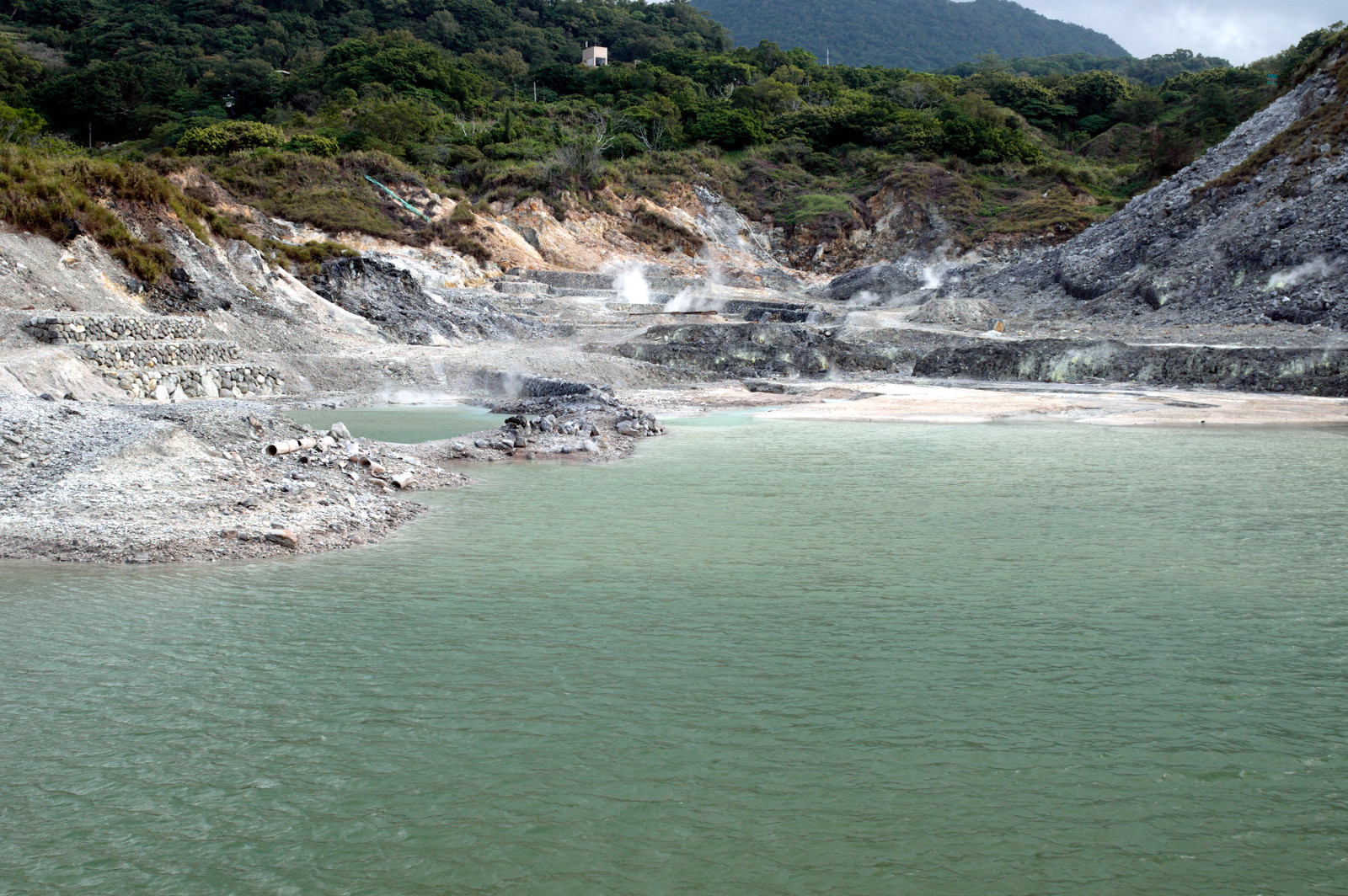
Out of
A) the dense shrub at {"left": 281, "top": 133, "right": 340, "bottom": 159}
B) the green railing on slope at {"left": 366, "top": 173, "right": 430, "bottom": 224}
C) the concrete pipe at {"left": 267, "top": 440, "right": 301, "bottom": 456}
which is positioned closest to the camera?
the concrete pipe at {"left": 267, "top": 440, "right": 301, "bottom": 456}

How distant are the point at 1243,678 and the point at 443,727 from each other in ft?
17.8

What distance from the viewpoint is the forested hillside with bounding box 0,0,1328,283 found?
4959cm

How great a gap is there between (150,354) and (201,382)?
4.14ft

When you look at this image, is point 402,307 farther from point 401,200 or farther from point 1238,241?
point 1238,241

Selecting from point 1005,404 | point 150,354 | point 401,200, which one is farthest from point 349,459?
point 401,200

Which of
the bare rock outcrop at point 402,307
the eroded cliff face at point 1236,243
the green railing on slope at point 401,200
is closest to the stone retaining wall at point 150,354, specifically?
the bare rock outcrop at point 402,307

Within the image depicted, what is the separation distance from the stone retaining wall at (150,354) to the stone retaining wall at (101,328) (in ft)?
1.40

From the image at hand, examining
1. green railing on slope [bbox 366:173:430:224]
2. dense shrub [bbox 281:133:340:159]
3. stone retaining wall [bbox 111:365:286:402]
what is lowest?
stone retaining wall [bbox 111:365:286:402]

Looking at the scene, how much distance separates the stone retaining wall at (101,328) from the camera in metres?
20.5

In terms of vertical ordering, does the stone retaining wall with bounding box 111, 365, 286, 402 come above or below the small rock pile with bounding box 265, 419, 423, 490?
above

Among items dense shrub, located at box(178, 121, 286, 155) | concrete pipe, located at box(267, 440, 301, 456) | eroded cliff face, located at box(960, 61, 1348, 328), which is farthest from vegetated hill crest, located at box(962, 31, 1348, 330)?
dense shrub, located at box(178, 121, 286, 155)

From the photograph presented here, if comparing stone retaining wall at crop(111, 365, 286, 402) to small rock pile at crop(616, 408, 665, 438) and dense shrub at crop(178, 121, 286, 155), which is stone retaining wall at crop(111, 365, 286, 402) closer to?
small rock pile at crop(616, 408, 665, 438)

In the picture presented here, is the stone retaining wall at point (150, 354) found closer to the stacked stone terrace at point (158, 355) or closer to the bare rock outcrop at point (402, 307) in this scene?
the stacked stone terrace at point (158, 355)

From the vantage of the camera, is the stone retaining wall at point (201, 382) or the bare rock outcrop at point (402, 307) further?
the bare rock outcrop at point (402, 307)
